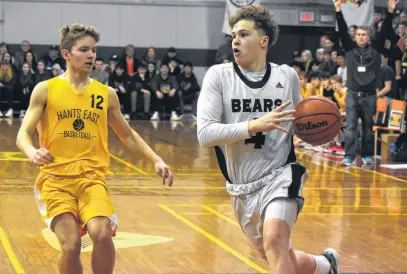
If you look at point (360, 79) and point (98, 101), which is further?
point (360, 79)

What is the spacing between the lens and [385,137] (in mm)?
14922

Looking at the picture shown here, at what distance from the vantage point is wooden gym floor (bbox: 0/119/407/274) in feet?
22.7

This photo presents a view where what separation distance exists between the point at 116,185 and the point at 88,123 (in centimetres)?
555

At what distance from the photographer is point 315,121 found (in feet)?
17.7

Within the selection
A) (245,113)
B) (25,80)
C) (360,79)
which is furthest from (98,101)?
(25,80)

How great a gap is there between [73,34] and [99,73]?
17030mm

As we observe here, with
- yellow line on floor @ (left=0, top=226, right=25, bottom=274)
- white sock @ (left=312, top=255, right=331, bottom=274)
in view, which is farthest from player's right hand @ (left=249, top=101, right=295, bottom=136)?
yellow line on floor @ (left=0, top=226, right=25, bottom=274)

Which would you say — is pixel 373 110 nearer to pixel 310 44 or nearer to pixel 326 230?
pixel 326 230

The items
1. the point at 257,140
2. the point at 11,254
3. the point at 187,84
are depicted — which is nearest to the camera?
the point at 257,140

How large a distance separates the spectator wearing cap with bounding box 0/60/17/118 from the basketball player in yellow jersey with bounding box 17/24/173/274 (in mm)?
16811

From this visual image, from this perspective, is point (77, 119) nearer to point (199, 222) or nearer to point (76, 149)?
point (76, 149)

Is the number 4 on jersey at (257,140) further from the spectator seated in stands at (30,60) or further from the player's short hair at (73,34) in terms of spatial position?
the spectator seated in stands at (30,60)

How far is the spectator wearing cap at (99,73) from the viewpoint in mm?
22266

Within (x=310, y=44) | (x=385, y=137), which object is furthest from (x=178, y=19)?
(x=385, y=137)
